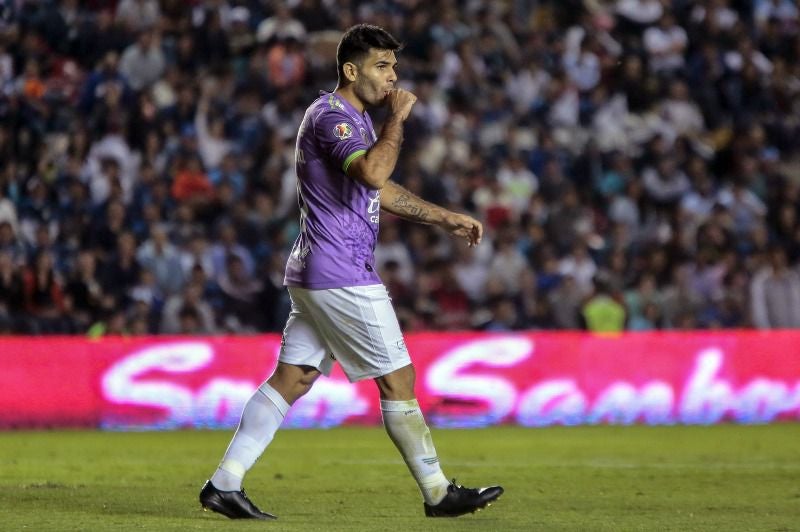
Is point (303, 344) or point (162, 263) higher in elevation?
point (303, 344)

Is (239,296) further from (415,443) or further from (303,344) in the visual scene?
(415,443)

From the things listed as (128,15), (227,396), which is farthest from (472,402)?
(128,15)

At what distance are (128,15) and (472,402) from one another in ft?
23.6

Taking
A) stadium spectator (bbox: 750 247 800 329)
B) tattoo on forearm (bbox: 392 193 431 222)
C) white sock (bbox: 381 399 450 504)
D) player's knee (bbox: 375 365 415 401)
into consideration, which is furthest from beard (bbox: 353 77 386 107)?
stadium spectator (bbox: 750 247 800 329)

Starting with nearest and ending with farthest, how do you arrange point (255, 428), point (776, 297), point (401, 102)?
point (401, 102), point (255, 428), point (776, 297)

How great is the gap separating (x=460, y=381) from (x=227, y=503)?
8120 millimetres

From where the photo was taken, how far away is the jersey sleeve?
259 inches

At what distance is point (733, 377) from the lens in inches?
596

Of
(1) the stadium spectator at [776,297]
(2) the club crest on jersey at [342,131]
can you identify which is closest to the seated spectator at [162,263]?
(1) the stadium spectator at [776,297]

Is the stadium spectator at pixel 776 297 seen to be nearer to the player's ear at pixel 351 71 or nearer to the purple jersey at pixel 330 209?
the purple jersey at pixel 330 209

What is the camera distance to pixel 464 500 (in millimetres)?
6672

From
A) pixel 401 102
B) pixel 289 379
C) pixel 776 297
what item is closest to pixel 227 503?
pixel 289 379

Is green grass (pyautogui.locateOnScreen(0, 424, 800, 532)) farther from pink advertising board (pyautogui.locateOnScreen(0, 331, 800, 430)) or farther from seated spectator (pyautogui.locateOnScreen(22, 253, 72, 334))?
seated spectator (pyautogui.locateOnScreen(22, 253, 72, 334))

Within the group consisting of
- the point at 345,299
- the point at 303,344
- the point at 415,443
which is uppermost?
the point at 345,299
